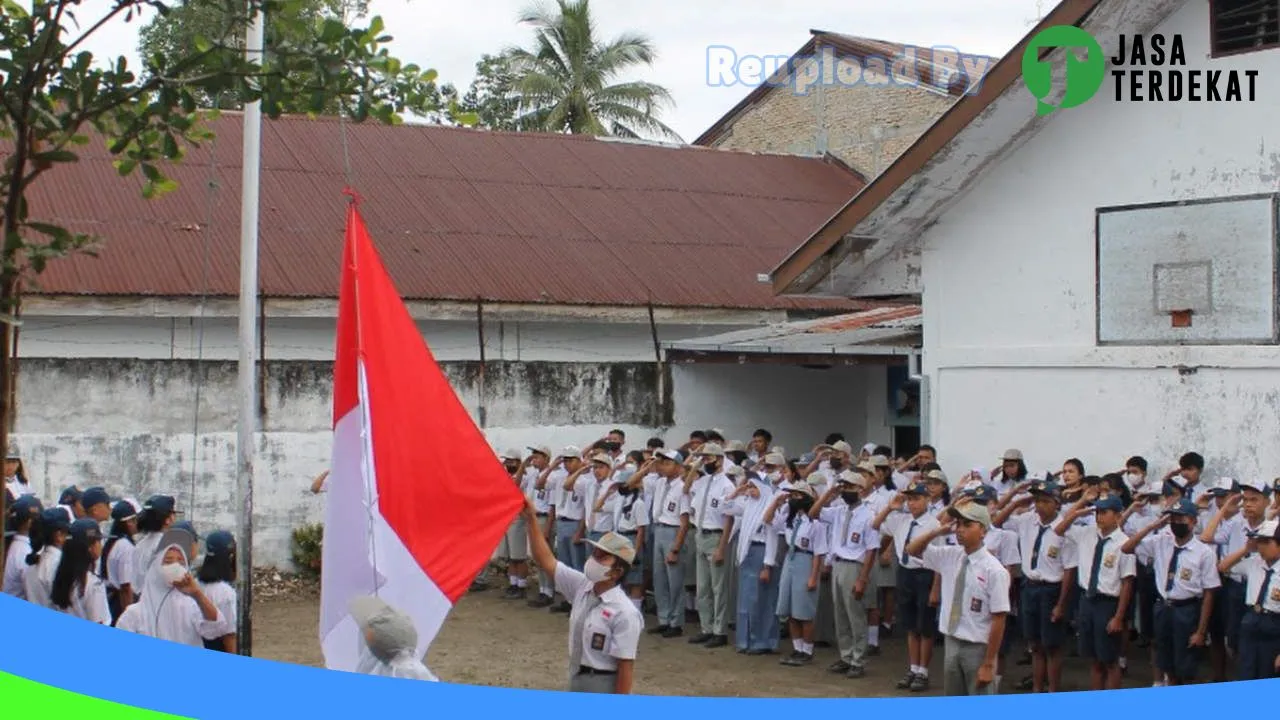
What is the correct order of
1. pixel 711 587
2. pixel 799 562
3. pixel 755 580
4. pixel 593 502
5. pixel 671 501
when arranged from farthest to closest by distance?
pixel 593 502 < pixel 671 501 < pixel 711 587 < pixel 755 580 < pixel 799 562

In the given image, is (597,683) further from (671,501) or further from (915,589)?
(671,501)

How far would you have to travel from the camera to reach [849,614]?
39.0 feet

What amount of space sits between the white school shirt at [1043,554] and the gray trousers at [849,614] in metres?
1.38

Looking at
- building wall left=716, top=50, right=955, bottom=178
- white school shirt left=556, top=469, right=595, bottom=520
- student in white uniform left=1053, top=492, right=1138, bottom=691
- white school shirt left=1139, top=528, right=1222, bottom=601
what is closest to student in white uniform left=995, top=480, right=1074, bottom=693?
student in white uniform left=1053, top=492, right=1138, bottom=691

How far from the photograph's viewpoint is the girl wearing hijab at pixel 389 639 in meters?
5.93

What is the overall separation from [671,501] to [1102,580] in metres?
4.61

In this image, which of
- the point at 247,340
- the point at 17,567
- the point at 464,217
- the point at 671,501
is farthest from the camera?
the point at 464,217

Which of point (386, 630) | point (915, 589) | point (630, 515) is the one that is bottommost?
point (915, 589)

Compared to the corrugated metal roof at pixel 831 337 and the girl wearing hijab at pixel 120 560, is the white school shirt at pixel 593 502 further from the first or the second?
the girl wearing hijab at pixel 120 560

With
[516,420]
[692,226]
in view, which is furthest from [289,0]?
[692,226]

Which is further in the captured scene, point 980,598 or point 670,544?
point 670,544

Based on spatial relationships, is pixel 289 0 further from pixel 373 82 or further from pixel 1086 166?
pixel 1086 166

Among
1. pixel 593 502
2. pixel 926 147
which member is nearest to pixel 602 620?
pixel 926 147

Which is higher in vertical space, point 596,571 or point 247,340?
point 247,340
